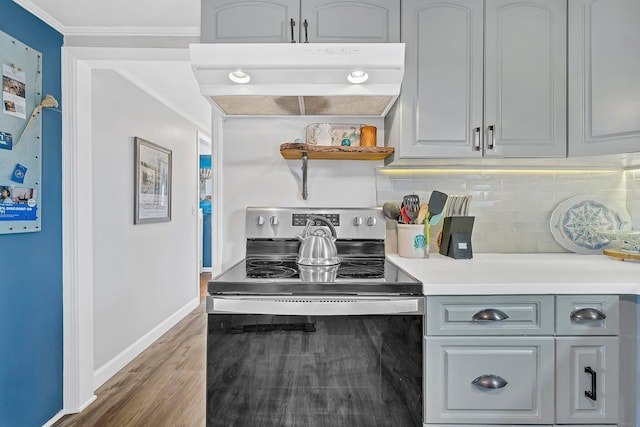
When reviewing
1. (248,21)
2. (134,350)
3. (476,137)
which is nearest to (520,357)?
(476,137)

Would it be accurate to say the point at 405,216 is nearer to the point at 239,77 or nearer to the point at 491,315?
the point at 491,315

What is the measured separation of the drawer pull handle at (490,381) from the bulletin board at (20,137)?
2076mm

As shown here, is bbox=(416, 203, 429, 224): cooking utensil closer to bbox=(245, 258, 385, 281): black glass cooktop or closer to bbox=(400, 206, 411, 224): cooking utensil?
bbox=(400, 206, 411, 224): cooking utensil

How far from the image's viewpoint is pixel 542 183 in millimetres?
2148

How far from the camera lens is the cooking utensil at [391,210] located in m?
2.01

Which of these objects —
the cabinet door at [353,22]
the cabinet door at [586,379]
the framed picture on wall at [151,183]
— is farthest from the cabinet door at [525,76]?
the framed picture on wall at [151,183]

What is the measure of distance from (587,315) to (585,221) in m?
0.96

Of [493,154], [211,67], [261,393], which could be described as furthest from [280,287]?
[493,154]

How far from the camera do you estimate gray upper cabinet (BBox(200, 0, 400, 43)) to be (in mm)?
1727

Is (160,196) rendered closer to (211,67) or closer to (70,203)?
(70,203)

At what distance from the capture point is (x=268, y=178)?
84.2 inches

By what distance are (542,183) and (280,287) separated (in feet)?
5.32

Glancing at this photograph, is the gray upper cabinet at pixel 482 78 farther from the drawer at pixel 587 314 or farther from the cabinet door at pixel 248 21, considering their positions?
the drawer at pixel 587 314

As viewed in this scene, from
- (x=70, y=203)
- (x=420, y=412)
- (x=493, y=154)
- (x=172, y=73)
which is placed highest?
→ (x=172, y=73)
